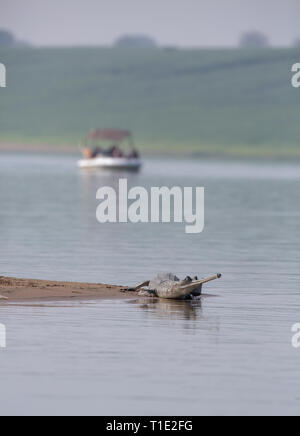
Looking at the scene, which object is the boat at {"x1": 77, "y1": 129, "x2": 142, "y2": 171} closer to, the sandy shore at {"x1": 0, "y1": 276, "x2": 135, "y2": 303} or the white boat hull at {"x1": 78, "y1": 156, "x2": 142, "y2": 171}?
the white boat hull at {"x1": 78, "y1": 156, "x2": 142, "y2": 171}

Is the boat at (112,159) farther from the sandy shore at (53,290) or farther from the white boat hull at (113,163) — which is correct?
the sandy shore at (53,290)

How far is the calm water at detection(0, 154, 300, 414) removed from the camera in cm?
1708

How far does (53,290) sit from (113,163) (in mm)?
89181

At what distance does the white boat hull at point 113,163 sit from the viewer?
110375 mm

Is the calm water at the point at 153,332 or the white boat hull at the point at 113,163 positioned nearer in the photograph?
the calm water at the point at 153,332

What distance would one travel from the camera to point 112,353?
64.4ft

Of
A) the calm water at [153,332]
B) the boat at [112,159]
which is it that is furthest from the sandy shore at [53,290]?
the boat at [112,159]

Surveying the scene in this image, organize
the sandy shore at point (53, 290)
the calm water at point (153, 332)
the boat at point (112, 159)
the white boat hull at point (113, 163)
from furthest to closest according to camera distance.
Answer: the boat at point (112, 159) → the white boat hull at point (113, 163) → the sandy shore at point (53, 290) → the calm water at point (153, 332)

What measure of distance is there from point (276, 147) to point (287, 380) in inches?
6591

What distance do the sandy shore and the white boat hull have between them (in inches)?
3275

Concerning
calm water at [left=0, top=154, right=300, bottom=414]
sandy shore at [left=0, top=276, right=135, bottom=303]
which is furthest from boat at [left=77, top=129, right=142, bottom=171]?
sandy shore at [left=0, top=276, right=135, bottom=303]

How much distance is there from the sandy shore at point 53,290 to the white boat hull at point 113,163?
8320 centimetres

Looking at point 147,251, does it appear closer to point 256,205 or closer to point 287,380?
point 287,380
